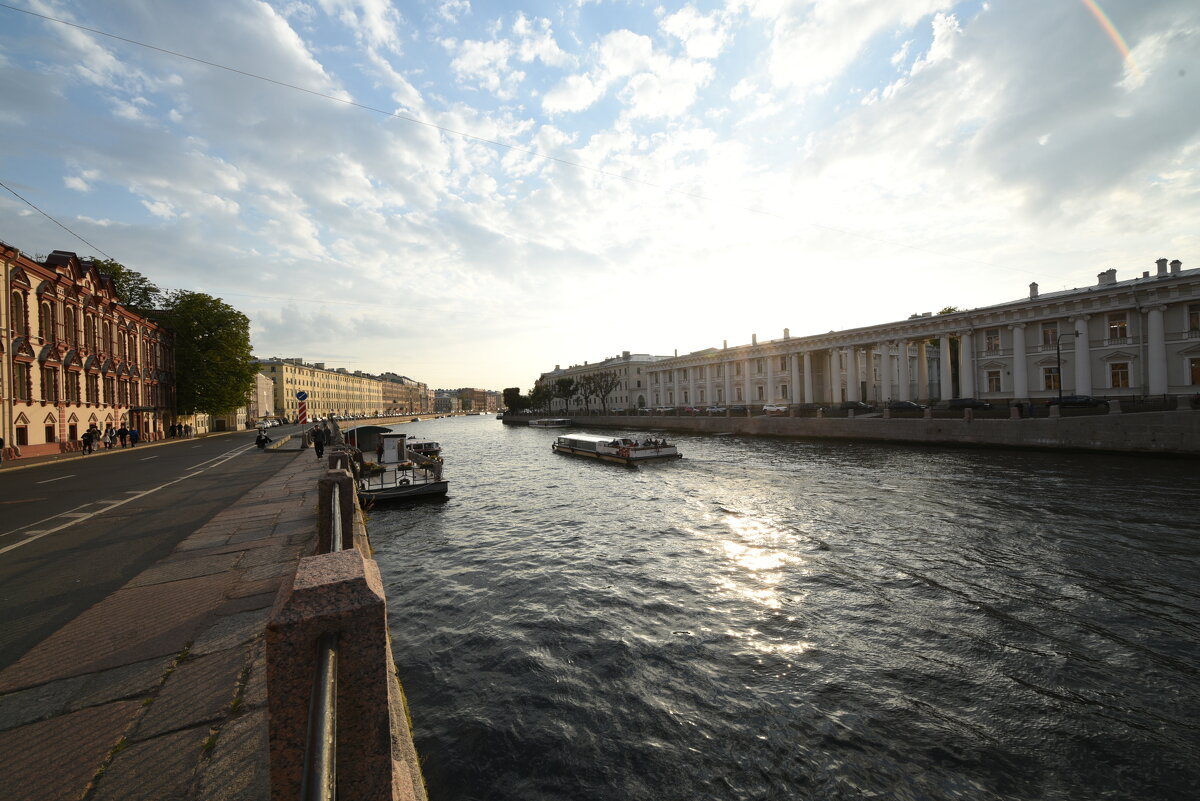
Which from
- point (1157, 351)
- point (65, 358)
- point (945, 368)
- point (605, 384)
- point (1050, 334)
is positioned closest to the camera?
point (65, 358)

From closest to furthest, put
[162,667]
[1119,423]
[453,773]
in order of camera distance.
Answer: [162,667] → [453,773] → [1119,423]

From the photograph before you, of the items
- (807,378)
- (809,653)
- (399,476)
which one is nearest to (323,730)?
(809,653)

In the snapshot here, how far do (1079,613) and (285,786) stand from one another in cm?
1204

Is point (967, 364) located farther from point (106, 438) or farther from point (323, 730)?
point (106, 438)

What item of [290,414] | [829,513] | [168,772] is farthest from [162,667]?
[290,414]

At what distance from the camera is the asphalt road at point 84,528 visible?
609 centimetres

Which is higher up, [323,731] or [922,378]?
[922,378]

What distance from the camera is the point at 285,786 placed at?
1.78m

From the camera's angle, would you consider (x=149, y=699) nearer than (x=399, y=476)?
Yes

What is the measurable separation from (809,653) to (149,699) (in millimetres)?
7878

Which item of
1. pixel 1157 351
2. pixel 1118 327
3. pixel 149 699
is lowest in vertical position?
pixel 149 699

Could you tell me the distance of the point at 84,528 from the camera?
403 inches

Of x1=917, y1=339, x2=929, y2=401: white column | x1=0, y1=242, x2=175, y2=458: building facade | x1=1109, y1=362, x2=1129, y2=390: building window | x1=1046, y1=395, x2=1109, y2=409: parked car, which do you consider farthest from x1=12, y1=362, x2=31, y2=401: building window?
x1=917, y1=339, x2=929, y2=401: white column

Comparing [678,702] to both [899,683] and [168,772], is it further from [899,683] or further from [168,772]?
[168,772]
